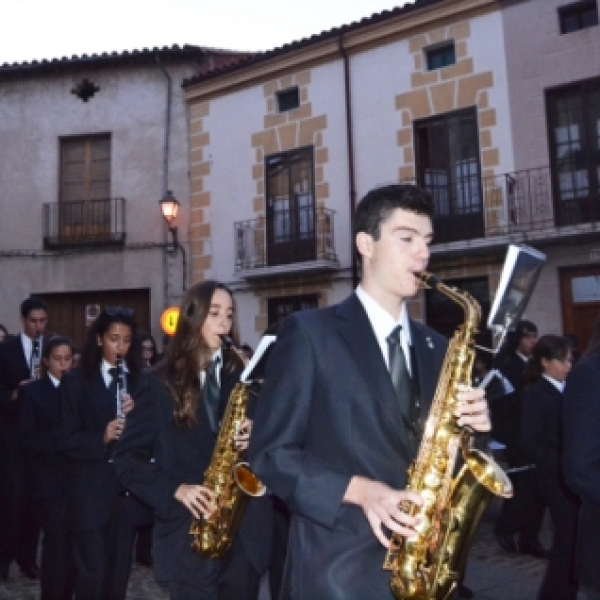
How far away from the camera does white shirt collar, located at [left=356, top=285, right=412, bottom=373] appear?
217cm

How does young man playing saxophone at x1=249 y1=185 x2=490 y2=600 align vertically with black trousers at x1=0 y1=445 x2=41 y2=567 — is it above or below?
above

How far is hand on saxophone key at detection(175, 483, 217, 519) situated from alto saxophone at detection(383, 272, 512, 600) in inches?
44.5

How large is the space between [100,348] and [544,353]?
3.10m

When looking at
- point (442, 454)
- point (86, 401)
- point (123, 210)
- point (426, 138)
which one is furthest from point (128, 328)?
point (123, 210)

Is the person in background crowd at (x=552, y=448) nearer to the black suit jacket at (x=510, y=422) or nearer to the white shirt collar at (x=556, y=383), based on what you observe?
the white shirt collar at (x=556, y=383)

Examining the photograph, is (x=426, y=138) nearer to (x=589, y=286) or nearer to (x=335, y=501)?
(x=589, y=286)

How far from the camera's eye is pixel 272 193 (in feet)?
49.6

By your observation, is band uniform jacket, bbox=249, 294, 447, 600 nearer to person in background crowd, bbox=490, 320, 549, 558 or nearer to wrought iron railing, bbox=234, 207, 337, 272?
person in background crowd, bbox=490, 320, 549, 558

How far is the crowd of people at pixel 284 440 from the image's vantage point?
1.99 meters

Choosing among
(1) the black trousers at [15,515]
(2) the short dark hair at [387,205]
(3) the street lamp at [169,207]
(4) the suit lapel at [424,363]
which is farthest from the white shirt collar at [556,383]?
(3) the street lamp at [169,207]

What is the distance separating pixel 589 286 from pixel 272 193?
21.9 ft

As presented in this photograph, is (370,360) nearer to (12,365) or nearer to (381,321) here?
(381,321)

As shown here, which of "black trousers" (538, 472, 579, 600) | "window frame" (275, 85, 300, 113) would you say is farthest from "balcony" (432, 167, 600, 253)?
"black trousers" (538, 472, 579, 600)

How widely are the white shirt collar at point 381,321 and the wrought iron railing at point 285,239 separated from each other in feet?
38.0
